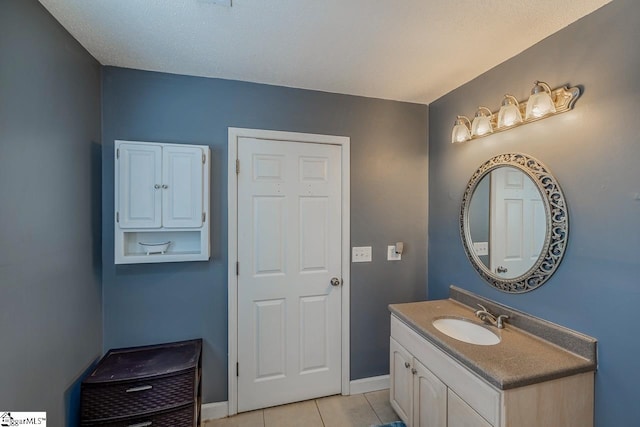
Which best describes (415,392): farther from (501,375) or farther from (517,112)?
(517,112)

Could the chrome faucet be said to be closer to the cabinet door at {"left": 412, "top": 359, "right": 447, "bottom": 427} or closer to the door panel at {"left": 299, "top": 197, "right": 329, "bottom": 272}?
the cabinet door at {"left": 412, "top": 359, "right": 447, "bottom": 427}

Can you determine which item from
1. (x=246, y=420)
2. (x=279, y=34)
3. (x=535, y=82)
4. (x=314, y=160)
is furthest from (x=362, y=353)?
(x=279, y=34)

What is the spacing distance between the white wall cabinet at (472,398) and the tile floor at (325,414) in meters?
0.31

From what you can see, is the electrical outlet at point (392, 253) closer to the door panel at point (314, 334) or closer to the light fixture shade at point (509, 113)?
the door panel at point (314, 334)

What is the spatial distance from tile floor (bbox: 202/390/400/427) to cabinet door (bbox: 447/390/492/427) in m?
0.76

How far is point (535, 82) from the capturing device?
1.46 meters

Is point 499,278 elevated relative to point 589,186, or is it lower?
lower

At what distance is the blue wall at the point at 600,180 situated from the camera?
3.71ft

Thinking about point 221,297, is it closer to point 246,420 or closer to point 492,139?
point 246,420

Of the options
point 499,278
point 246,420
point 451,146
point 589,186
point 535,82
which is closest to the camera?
point 589,186

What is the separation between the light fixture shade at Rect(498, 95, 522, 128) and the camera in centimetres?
151

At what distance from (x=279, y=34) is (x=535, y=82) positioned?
1390 millimetres

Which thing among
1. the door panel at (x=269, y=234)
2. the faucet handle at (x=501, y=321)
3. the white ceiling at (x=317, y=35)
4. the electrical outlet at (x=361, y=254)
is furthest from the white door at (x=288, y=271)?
the faucet handle at (x=501, y=321)

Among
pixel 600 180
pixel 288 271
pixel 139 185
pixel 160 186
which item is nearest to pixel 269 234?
pixel 288 271
